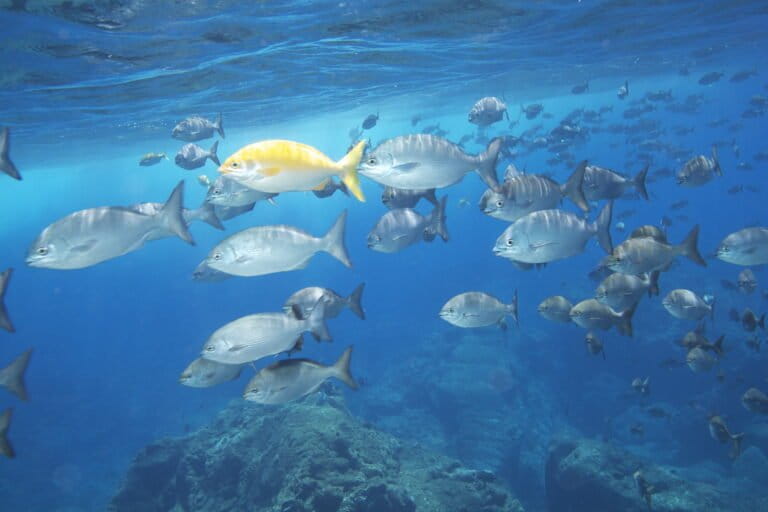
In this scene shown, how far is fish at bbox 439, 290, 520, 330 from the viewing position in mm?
6320

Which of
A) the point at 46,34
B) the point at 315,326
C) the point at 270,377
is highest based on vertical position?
the point at 46,34

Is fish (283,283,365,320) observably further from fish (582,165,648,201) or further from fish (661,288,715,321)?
fish (661,288,715,321)

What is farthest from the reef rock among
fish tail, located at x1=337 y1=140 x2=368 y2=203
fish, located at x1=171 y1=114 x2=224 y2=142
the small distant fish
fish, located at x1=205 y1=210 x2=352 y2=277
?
the small distant fish

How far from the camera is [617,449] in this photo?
39.2ft

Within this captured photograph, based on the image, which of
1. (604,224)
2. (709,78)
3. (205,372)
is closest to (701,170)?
(604,224)

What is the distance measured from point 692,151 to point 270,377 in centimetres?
2147

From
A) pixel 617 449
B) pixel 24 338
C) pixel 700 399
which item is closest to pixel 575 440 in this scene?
pixel 617 449

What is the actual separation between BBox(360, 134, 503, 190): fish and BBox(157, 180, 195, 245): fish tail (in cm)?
170

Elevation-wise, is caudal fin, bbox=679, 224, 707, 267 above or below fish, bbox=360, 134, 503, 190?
below

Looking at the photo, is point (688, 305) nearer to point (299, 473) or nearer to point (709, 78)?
point (299, 473)

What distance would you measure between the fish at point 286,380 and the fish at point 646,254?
3.65 metres

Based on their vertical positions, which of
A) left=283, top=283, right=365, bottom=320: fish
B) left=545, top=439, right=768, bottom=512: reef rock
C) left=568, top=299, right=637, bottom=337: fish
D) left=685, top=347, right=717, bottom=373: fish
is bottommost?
left=545, top=439, right=768, bottom=512: reef rock

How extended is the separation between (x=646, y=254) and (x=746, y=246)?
2.52m

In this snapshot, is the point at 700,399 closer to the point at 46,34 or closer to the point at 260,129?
the point at 46,34
